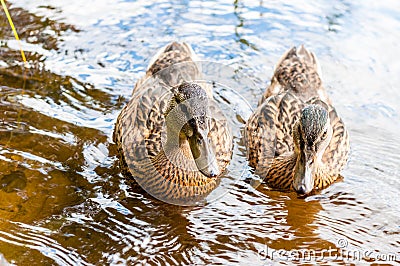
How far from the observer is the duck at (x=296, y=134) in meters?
5.84

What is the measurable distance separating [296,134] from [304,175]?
465 mm

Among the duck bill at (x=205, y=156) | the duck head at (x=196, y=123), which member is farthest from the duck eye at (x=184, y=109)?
the duck bill at (x=205, y=156)

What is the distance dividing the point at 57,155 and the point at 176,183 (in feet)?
4.12

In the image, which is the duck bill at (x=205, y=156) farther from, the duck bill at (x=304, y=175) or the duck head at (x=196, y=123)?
the duck bill at (x=304, y=175)

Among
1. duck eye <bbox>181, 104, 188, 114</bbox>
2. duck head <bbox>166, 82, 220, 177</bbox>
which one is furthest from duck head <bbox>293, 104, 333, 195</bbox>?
duck eye <bbox>181, 104, 188, 114</bbox>

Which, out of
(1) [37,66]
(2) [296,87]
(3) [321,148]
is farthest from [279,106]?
(1) [37,66]

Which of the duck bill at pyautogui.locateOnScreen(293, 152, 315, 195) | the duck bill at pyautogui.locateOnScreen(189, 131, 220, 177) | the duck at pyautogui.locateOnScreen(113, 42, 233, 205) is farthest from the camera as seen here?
the duck bill at pyautogui.locateOnScreen(293, 152, 315, 195)

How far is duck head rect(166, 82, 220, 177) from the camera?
17.4 feet

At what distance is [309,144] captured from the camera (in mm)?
5828

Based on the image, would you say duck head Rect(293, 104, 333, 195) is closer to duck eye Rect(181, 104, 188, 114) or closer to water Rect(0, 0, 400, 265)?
water Rect(0, 0, 400, 265)

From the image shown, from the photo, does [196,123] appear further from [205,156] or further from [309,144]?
[309,144]

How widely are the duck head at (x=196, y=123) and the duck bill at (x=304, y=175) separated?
860mm

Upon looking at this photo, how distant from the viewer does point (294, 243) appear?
18.2 feet

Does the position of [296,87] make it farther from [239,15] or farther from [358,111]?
[239,15]
